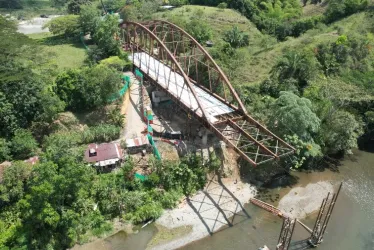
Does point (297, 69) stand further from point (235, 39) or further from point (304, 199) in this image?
point (304, 199)

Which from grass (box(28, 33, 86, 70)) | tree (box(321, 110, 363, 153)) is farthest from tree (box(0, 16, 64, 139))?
tree (box(321, 110, 363, 153))

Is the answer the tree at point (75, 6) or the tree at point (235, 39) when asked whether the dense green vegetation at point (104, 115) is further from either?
the tree at point (75, 6)

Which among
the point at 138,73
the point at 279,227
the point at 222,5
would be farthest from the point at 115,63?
the point at 222,5

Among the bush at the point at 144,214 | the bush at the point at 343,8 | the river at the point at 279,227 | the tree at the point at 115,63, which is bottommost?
the river at the point at 279,227

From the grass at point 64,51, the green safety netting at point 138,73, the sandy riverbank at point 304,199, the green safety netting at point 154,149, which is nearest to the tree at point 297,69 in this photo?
the sandy riverbank at point 304,199

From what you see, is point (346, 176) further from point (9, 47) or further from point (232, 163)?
point (9, 47)

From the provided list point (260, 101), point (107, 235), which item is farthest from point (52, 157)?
point (260, 101)

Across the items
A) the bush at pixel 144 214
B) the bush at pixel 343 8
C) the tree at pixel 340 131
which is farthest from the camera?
the bush at pixel 343 8
